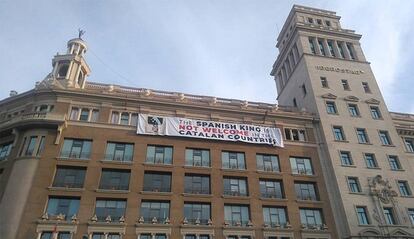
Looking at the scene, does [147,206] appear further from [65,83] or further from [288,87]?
[288,87]

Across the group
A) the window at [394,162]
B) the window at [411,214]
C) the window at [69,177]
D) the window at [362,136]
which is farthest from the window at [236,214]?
the window at [394,162]

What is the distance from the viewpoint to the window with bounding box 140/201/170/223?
3718cm

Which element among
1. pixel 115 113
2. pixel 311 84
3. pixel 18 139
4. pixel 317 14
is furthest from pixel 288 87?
pixel 18 139

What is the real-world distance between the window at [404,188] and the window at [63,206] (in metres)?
39.0

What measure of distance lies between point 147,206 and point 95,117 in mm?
13076

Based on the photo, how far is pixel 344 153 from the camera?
46844 mm

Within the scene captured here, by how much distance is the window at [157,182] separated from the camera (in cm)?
3926

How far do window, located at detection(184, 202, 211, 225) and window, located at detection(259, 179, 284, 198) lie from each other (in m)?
7.08

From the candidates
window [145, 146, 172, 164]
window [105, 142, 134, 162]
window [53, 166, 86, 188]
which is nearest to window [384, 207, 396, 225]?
window [145, 146, 172, 164]

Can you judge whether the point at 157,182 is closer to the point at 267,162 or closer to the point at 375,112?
the point at 267,162

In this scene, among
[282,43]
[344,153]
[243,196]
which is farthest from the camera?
[282,43]

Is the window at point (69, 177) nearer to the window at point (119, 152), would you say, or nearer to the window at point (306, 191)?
the window at point (119, 152)

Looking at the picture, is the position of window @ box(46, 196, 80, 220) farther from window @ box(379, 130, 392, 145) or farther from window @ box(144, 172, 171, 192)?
window @ box(379, 130, 392, 145)

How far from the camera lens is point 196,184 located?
4081 centimetres
